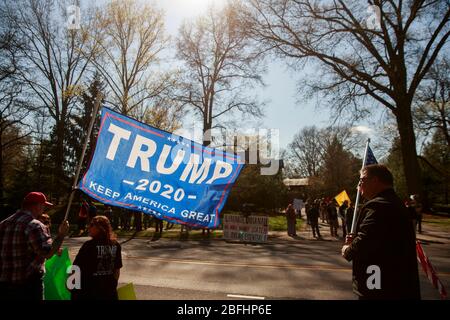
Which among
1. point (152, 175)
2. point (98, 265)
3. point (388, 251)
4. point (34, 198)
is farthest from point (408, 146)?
point (34, 198)

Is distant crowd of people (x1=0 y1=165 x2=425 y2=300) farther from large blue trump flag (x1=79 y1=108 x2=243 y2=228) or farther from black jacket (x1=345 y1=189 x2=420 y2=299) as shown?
large blue trump flag (x1=79 y1=108 x2=243 y2=228)

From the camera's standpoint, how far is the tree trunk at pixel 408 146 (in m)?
22.5

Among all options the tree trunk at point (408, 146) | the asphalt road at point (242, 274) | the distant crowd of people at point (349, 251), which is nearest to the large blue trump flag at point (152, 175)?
the distant crowd of people at point (349, 251)

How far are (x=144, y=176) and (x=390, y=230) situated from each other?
3032 mm

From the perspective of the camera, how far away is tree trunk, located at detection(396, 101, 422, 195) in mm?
22547

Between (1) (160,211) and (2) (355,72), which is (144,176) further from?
(2) (355,72)

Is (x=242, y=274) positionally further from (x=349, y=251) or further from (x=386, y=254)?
(x=386, y=254)

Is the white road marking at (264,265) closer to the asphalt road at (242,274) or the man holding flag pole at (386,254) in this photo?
the asphalt road at (242,274)

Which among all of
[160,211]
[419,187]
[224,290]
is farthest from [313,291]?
[419,187]

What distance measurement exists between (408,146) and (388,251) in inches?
915

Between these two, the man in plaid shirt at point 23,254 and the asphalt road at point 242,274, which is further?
the asphalt road at point 242,274

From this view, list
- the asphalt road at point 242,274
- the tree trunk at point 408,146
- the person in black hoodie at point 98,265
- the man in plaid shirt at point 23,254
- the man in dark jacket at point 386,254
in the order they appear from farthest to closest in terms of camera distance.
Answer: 1. the tree trunk at point 408,146
2. the asphalt road at point 242,274
3. the person in black hoodie at point 98,265
4. the man in plaid shirt at point 23,254
5. the man in dark jacket at point 386,254

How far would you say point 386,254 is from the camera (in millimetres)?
2932

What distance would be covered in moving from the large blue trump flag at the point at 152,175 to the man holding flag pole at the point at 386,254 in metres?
2.21
